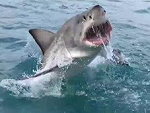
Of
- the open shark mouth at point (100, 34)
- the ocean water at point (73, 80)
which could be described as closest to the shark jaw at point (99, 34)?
the open shark mouth at point (100, 34)

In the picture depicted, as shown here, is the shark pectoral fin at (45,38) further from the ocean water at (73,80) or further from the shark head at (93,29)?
the shark head at (93,29)

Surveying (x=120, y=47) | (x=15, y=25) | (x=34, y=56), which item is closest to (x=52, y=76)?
(x=34, y=56)

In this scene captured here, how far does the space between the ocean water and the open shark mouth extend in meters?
1.10

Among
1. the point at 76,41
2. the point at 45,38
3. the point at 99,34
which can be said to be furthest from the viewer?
the point at 45,38

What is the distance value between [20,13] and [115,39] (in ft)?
12.3

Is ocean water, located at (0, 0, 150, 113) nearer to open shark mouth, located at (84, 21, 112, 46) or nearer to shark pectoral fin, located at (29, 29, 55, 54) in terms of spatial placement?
shark pectoral fin, located at (29, 29, 55, 54)

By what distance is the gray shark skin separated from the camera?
611 centimetres

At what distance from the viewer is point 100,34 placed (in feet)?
20.1

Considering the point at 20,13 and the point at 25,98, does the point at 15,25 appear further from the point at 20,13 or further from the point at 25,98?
the point at 25,98

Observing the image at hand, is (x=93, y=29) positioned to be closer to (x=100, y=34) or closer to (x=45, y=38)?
(x=100, y=34)

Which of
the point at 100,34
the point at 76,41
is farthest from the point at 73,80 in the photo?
the point at 100,34

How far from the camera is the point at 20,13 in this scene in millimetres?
12844

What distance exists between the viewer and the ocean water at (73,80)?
657cm

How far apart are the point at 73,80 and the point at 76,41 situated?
3.32ft
